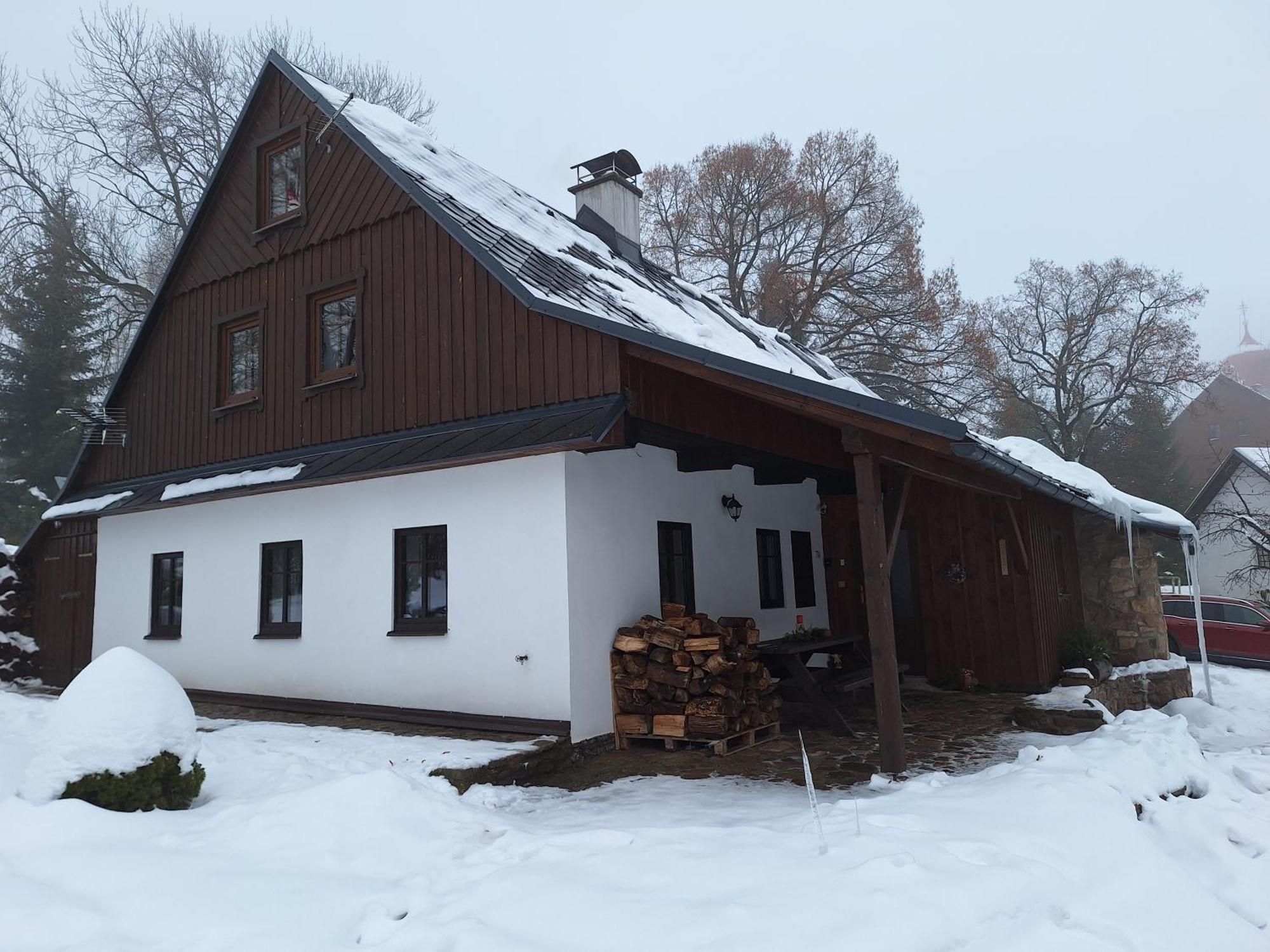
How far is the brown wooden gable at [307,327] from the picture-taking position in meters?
8.33

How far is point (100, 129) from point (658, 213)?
13.8 meters

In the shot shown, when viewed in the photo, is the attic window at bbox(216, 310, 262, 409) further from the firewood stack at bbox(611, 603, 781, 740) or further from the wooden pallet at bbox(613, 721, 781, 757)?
the wooden pallet at bbox(613, 721, 781, 757)

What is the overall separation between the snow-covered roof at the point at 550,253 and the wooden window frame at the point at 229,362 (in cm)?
282

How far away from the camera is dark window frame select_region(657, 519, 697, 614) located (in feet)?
28.8

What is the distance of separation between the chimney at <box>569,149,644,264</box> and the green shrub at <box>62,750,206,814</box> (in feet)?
32.1

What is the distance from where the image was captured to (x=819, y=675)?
9.31 m

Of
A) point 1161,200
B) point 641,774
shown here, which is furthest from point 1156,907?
point 1161,200

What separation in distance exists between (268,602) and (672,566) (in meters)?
4.82

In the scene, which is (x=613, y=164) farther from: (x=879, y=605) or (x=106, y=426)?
(x=879, y=605)

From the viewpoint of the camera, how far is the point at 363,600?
8.89 metres

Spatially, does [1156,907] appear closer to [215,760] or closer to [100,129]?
[215,760]

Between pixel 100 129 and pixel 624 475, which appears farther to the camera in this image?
pixel 100 129

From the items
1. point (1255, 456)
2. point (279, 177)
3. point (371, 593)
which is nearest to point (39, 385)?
point (279, 177)

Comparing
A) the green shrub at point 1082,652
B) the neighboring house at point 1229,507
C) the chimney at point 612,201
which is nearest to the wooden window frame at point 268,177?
the chimney at point 612,201
